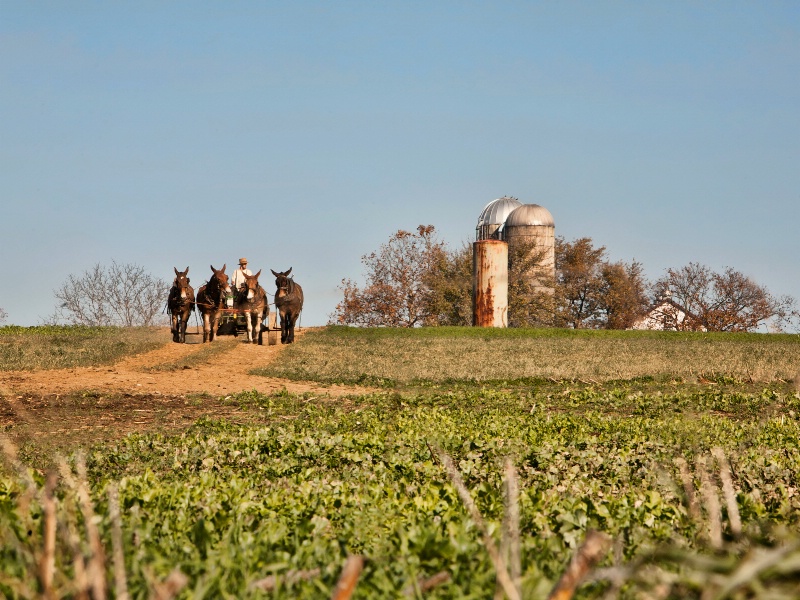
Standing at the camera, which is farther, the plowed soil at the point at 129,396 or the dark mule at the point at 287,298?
the dark mule at the point at 287,298

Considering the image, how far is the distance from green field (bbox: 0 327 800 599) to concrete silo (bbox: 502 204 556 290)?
43.9m

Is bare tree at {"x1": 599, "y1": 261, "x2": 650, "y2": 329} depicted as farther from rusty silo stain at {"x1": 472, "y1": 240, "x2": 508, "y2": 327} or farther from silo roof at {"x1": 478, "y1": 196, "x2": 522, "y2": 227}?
rusty silo stain at {"x1": 472, "y1": 240, "x2": 508, "y2": 327}

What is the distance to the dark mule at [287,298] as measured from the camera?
31.3m

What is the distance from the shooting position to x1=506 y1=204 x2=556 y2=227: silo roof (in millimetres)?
71625

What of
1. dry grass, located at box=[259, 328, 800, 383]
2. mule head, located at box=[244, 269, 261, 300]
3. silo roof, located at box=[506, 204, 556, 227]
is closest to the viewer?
dry grass, located at box=[259, 328, 800, 383]

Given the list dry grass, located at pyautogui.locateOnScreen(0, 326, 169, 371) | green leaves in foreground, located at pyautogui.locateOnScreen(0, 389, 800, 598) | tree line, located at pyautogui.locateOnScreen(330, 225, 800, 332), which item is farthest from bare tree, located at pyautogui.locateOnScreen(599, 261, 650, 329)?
green leaves in foreground, located at pyautogui.locateOnScreen(0, 389, 800, 598)

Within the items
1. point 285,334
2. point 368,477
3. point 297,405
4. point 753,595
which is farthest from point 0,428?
point 285,334

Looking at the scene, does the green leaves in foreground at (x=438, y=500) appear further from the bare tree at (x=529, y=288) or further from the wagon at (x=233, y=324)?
the bare tree at (x=529, y=288)

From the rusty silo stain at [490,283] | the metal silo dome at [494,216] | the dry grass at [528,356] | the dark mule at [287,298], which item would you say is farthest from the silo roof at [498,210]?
the dark mule at [287,298]

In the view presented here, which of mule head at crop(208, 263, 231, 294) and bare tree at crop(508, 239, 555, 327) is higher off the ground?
bare tree at crop(508, 239, 555, 327)

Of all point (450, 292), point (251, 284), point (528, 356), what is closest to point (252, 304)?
point (251, 284)

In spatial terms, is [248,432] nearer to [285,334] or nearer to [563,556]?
[563,556]

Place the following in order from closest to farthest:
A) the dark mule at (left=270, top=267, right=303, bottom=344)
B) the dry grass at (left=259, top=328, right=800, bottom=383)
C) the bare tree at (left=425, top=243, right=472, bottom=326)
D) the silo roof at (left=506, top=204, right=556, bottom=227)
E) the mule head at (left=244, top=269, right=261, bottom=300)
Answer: the dry grass at (left=259, top=328, right=800, bottom=383) → the mule head at (left=244, top=269, right=261, bottom=300) → the dark mule at (left=270, top=267, right=303, bottom=344) → the bare tree at (left=425, top=243, right=472, bottom=326) → the silo roof at (left=506, top=204, right=556, bottom=227)

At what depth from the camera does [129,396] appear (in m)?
17.8
